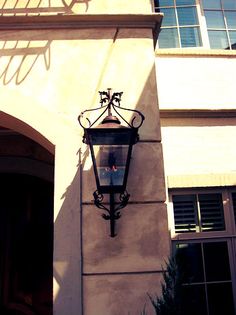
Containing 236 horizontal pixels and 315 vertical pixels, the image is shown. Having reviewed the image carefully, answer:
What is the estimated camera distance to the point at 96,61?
3822 millimetres

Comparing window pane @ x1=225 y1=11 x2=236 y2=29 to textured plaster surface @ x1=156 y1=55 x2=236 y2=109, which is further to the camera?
window pane @ x1=225 y1=11 x2=236 y2=29

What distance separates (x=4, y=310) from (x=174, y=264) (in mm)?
2608

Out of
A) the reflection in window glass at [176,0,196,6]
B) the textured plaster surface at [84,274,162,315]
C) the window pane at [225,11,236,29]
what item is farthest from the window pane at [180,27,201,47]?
the textured plaster surface at [84,274,162,315]

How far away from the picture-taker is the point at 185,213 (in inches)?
188

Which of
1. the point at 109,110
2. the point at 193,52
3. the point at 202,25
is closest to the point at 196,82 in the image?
the point at 193,52

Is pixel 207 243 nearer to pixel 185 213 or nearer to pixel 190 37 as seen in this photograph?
pixel 185 213

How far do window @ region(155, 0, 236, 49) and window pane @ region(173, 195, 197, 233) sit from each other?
2333mm

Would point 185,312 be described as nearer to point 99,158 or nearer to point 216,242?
point 99,158

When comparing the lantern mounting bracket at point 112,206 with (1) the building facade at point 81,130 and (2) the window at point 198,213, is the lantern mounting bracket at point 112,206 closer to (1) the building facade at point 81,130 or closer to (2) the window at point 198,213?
(1) the building facade at point 81,130

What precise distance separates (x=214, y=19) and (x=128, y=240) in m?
4.08

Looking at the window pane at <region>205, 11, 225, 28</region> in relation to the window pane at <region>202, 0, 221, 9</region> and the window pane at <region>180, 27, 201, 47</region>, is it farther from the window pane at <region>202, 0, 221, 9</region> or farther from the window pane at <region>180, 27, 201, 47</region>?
the window pane at <region>180, 27, 201, 47</region>

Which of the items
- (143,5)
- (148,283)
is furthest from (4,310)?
(143,5)

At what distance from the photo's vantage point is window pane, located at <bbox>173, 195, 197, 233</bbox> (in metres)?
4.72

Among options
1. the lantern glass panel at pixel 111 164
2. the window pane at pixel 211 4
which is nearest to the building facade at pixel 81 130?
the lantern glass panel at pixel 111 164
